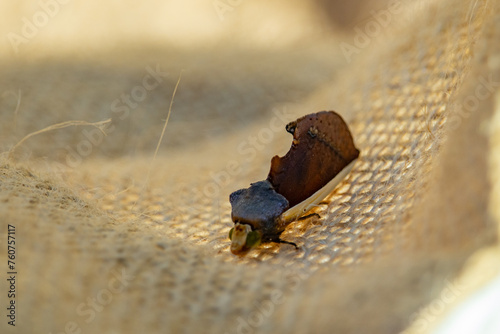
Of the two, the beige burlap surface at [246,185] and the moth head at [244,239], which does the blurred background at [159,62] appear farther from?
the moth head at [244,239]

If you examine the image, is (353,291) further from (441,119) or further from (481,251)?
(441,119)

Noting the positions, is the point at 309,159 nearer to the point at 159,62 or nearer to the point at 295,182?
the point at 295,182

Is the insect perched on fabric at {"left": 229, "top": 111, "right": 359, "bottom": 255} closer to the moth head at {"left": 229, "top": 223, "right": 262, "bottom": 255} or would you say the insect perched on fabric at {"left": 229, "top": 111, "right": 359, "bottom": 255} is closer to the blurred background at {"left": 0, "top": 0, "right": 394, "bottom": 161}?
the moth head at {"left": 229, "top": 223, "right": 262, "bottom": 255}

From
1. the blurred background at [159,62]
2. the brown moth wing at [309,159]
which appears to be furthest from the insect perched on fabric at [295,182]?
the blurred background at [159,62]

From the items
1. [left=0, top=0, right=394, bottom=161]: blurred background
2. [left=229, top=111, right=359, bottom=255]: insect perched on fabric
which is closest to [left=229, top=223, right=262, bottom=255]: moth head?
[left=229, top=111, right=359, bottom=255]: insect perched on fabric

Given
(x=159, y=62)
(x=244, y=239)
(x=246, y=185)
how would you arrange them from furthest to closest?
1. (x=159, y=62)
2. (x=246, y=185)
3. (x=244, y=239)

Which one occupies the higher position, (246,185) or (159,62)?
(159,62)

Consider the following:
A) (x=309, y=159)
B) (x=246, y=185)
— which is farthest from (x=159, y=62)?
(x=309, y=159)
